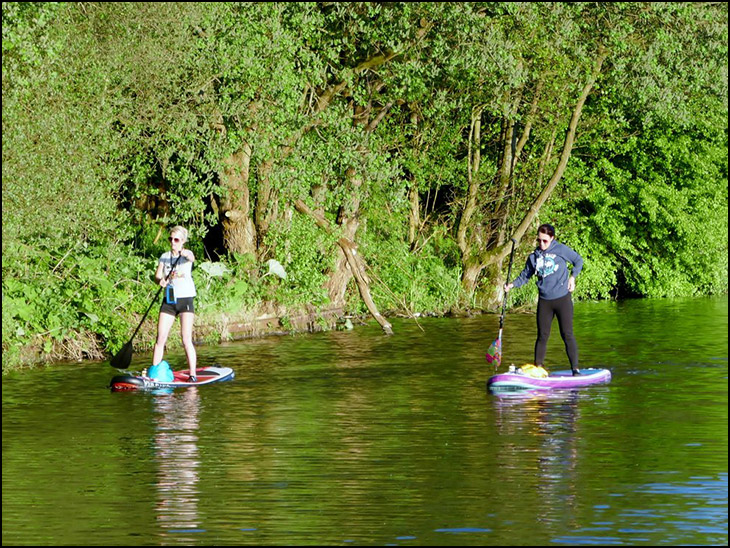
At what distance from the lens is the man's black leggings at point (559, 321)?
1755 centimetres

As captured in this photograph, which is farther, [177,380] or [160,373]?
[177,380]

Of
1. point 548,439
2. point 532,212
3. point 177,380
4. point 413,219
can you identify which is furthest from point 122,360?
point 532,212

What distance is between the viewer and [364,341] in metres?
24.7

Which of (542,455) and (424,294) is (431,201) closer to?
(424,294)

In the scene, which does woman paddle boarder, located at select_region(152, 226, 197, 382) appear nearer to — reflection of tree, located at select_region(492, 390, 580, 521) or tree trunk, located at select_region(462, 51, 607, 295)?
reflection of tree, located at select_region(492, 390, 580, 521)

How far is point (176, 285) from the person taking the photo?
57.0ft

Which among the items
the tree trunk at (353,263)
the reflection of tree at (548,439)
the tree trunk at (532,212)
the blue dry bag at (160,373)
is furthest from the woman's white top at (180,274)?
the tree trunk at (532,212)

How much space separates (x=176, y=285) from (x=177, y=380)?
1473 mm

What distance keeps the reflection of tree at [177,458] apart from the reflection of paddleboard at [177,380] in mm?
253

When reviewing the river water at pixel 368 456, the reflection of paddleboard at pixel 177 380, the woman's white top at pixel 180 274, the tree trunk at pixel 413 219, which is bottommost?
the river water at pixel 368 456

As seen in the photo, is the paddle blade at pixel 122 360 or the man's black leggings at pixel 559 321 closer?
the man's black leggings at pixel 559 321

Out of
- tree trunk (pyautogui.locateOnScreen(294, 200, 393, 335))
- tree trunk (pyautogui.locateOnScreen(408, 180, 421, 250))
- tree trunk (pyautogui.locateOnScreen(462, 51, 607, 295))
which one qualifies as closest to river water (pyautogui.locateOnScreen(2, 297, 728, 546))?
tree trunk (pyautogui.locateOnScreen(294, 200, 393, 335))

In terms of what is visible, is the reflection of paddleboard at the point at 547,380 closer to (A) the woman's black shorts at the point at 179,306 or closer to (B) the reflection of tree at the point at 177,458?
(B) the reflection of tree at the point at 177,458

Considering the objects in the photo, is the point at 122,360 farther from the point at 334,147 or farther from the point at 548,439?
the point at 334,147
